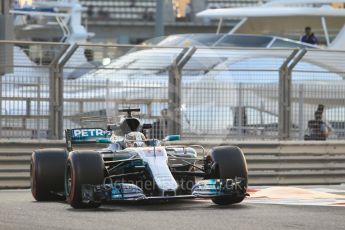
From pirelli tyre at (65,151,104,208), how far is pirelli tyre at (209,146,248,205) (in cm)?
142

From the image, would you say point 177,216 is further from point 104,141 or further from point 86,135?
point 86,135

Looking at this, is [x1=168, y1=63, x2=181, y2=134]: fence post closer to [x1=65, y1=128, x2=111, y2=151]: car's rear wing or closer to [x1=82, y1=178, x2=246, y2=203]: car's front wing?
[x1=65, y1=128, x2=111, y2=151]: car's rear wing

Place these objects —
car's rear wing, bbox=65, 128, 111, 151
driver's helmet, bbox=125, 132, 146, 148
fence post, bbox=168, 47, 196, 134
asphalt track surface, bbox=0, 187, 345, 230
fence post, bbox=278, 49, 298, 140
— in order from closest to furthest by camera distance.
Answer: asphalt track surface, bbox=0, 187, 345, 230
driver's helmet, bbox=125, 132, 146, 148
car's rear wing, bbox=65, 128, 111, 151
fence post, bbox=168, 47, 196, 134
fence post, bbox=278, 49, 298, 140

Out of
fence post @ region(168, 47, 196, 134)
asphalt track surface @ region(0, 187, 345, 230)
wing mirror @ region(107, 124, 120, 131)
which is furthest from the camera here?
fence post @ region(168, 47, 196, 134)

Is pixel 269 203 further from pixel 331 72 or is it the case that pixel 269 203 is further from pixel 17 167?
pixel 331 72

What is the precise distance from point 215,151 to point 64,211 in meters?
2.08

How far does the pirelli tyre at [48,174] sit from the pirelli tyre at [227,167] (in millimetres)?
1859

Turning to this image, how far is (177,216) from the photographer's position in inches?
521

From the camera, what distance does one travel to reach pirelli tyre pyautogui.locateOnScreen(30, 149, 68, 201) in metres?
15.2

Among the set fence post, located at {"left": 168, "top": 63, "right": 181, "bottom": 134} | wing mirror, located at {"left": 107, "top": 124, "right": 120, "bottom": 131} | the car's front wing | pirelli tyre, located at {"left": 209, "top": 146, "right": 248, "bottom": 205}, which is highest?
fence post, located at {"left": 168, "top": 63, "right": 181, "bottom": 134}

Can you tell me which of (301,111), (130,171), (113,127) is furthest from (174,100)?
(130,171)

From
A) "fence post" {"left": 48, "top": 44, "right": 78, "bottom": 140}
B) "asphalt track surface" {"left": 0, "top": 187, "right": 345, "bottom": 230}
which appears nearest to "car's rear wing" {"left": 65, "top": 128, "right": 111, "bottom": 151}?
"asphalt track surface" {"left": 0, "top": 187, "right": 345, "bottom": 230}

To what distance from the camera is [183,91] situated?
1967 cm

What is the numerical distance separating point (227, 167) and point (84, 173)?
173 centimetres
